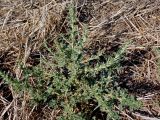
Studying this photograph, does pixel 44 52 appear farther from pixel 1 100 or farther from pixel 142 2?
pixel 142 2

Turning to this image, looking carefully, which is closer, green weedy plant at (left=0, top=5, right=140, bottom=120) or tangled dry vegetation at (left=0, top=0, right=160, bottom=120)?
green weedy plant at (left=0, top=5, right=140, bottom=120)

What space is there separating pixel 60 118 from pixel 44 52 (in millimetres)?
591

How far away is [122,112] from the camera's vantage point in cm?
230

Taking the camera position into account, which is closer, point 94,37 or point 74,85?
point 74,85

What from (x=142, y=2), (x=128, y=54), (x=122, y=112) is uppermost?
(x=142, y=2)

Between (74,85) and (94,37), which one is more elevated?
(94,37)

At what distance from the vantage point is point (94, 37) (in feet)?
8.81

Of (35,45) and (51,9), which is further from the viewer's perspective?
(51,9)

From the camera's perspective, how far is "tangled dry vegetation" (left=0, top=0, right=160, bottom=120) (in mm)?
2355

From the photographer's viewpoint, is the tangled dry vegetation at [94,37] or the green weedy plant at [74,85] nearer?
the green weedy plant at [74,85]

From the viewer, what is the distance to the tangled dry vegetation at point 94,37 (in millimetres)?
2355

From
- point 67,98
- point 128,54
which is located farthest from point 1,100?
point 128,54

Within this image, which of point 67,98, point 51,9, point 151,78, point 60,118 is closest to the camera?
point 60,118

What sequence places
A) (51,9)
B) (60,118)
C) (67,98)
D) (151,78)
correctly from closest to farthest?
(60,118), (67,98), (151,78), (51,9)
